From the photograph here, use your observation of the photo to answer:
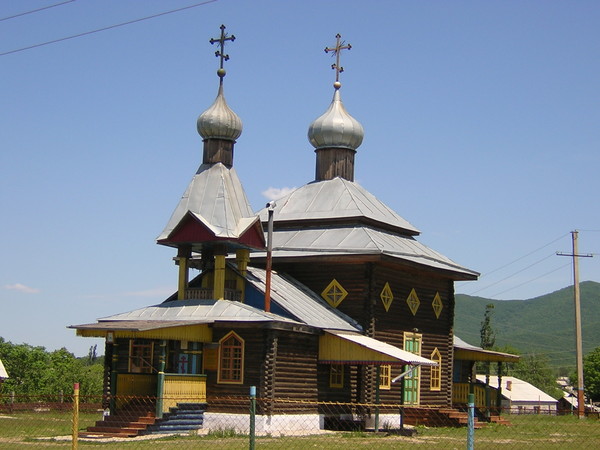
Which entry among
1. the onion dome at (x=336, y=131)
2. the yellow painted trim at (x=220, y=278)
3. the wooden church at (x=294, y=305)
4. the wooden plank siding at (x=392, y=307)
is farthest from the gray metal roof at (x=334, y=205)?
the yellow painted trim at (x=220, y=278)

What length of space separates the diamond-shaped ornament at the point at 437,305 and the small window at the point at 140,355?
11.2 meters

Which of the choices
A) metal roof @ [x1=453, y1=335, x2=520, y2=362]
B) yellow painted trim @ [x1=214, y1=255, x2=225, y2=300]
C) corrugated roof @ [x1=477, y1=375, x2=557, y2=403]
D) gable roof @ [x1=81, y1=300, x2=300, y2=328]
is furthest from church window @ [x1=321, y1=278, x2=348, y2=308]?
corrugated roof @ [x1=477, y1=375, x2=557, y2=403]

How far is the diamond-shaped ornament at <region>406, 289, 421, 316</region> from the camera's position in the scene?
34750 mm

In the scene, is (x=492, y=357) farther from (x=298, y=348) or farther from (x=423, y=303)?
(x=298, y=348)

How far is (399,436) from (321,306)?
5560 millimetres

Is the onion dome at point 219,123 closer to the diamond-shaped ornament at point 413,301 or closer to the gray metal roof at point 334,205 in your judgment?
the gray metal roof at point 334,205

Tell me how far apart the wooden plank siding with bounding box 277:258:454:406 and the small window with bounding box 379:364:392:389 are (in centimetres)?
19

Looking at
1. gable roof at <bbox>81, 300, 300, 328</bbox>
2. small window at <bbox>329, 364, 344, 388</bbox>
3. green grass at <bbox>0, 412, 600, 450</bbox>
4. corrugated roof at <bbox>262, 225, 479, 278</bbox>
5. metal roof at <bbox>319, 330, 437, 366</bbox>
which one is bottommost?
green grass at <bbox>0, 412, 600, 450</bbox>

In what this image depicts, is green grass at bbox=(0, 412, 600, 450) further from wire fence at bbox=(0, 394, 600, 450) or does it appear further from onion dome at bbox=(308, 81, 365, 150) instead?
onion dome at bbox=(308, 81, 365, 150)

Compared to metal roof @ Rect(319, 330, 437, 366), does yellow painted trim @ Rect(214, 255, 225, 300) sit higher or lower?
higher

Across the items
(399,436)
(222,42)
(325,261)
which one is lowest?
(399,436)

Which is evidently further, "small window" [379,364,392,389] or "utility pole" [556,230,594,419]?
"utility pole" [556,230,594,419]

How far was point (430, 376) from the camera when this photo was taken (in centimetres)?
3584

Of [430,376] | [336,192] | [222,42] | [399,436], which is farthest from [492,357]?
[222,42]
